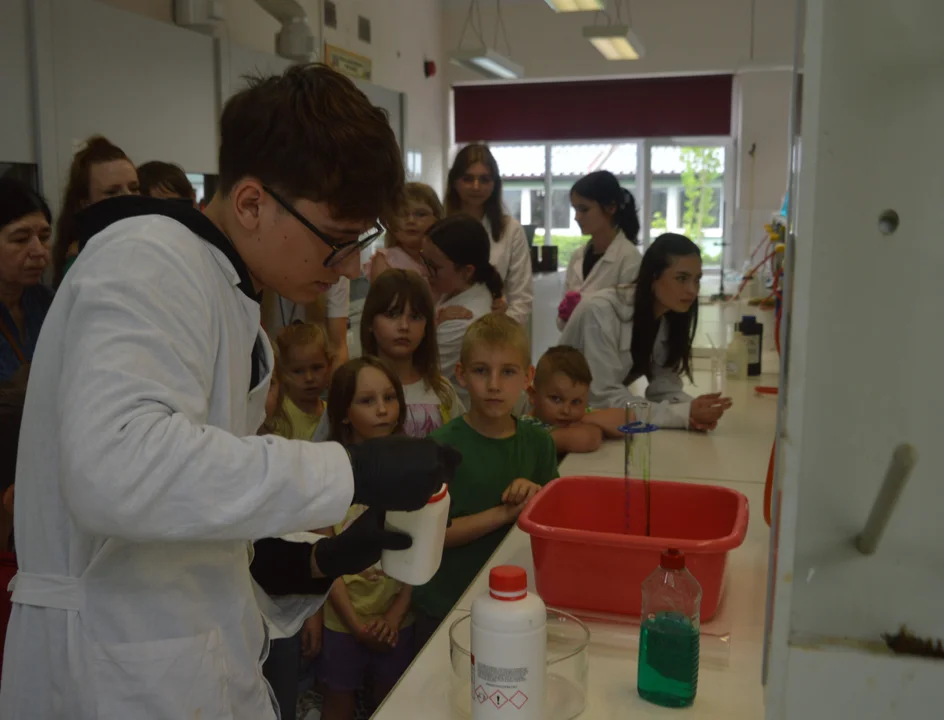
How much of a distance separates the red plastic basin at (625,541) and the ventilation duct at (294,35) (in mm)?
4033

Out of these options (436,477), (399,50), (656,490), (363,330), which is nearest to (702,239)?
(399,50)

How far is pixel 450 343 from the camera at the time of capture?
3.00 meters

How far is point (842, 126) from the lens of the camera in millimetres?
579

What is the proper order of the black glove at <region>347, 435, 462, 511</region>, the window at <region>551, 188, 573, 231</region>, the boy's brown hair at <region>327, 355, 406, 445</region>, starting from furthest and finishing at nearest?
the window at <region>551, 188, 573, 231</region> → the boy's brown hair at <region>327, 355, 406, 445</region> → the black glove at <region>347, 435, 462, 511</region>

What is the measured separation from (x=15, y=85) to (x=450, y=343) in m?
1.73

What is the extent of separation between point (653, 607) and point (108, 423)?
66cm

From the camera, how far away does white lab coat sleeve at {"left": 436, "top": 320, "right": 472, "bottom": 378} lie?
3.00 m

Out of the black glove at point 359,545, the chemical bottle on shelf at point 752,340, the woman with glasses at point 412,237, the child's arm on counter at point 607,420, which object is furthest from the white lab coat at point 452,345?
the black glove at point 359,545

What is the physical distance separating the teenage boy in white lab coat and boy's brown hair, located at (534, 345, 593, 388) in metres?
1.29

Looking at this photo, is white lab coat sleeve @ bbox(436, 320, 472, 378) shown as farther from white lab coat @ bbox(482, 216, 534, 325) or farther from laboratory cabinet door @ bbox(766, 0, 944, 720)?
laboratory cabinet door @ bbox(766, 0, 944, 720)

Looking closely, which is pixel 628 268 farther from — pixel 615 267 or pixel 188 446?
pixel 188 446

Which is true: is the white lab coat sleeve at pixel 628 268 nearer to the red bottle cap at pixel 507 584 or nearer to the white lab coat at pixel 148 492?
the white lab coat at pixel 148 492

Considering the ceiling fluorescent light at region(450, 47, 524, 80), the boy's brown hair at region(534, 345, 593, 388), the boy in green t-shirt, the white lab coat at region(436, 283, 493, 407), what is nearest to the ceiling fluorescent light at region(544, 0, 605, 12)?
the ceiling fluorescent light at region(450, 47, 524, 80)

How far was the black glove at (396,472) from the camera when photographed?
2.93 feet
